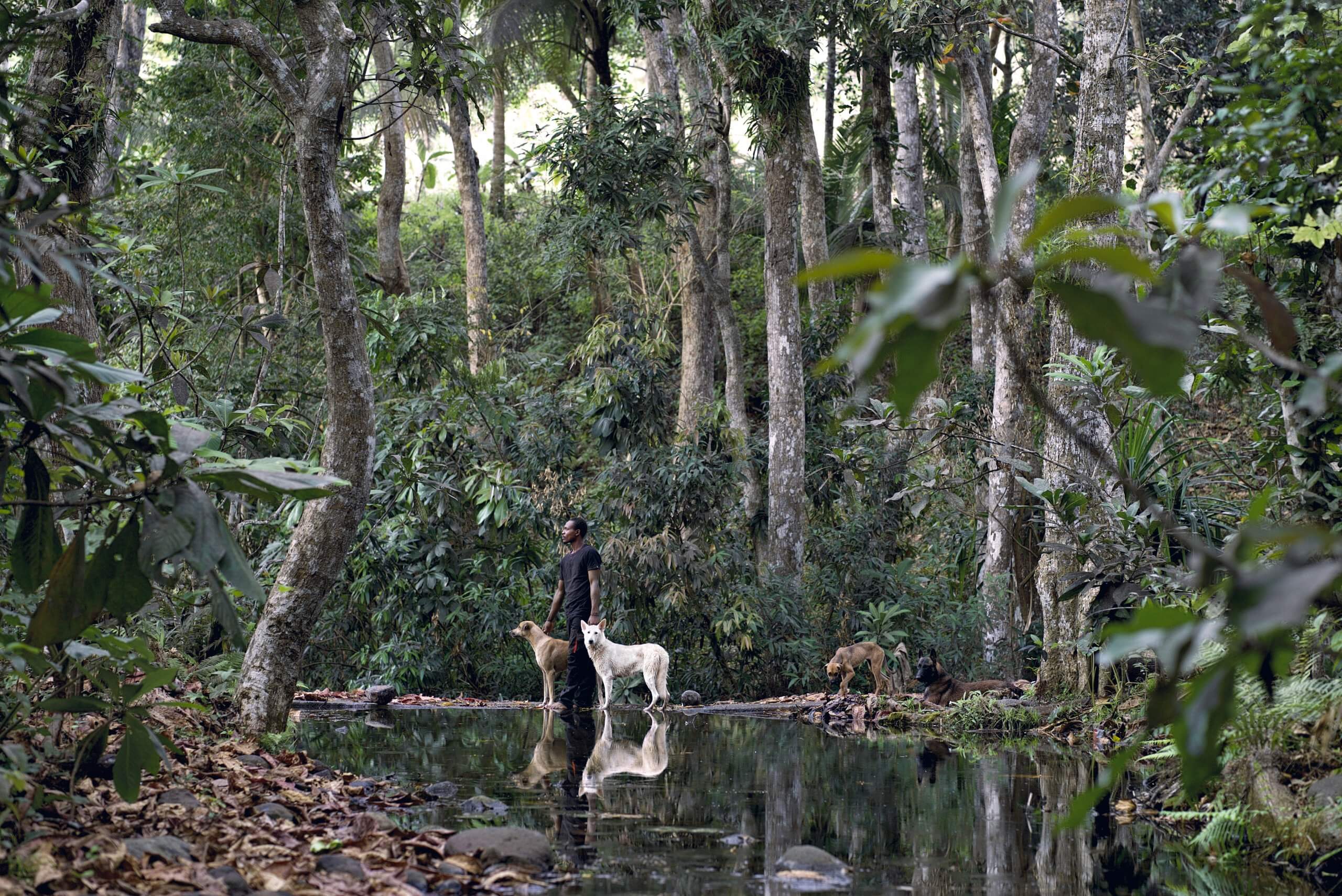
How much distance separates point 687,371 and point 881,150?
4.70 m

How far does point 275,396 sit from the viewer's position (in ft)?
48.9

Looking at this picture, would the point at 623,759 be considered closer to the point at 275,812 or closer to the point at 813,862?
the point at 275,812

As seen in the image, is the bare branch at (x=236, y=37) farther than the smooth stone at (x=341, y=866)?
Yes

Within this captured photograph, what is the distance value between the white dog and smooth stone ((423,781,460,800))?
12.3 ft

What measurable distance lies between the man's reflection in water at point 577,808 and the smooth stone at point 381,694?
2107mm

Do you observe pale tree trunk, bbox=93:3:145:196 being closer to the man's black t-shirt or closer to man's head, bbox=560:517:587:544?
man's head, bbox=560:517:587:544

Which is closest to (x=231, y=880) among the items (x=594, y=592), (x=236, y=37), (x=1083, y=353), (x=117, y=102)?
(x=236, y=37)

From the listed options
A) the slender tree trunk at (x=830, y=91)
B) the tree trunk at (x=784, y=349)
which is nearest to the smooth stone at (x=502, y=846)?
the tree trunk at (x=784, y=349)

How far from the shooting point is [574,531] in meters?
10.2

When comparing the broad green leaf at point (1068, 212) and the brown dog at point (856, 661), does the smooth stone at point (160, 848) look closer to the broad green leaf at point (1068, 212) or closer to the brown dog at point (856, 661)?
the broad green leaf at point (1068, 212)

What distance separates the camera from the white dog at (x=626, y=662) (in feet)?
33.0

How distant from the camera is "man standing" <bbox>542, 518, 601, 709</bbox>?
33.5ft

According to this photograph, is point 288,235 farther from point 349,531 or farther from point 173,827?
point 173,827

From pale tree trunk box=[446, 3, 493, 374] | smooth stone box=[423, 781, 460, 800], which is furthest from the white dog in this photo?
pale tree trunk box=[446, 3, 493, 374]
